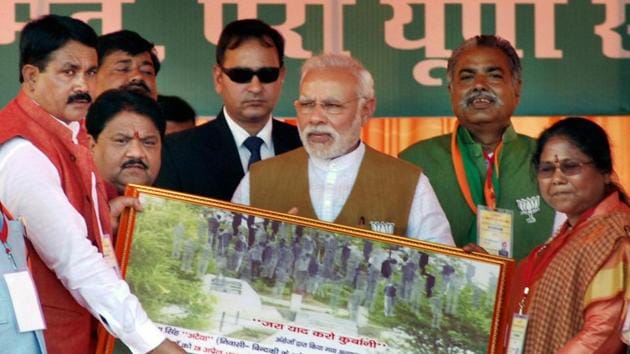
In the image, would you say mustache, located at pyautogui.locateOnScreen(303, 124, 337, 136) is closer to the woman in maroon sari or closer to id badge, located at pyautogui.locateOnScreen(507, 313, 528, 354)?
the woman in maroon sari

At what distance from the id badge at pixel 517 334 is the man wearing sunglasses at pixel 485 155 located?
0.91 meters

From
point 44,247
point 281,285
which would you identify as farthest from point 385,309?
point 44,247

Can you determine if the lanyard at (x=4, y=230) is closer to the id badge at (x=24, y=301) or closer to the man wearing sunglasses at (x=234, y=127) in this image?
the id badge at (x=24, y=301)

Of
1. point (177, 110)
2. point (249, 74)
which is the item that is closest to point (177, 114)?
point (177, 110)

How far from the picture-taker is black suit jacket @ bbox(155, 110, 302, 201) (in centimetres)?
657

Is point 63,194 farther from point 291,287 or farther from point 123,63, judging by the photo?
point 123,63

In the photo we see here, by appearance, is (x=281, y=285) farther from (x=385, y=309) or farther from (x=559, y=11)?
(x=559, y=11)

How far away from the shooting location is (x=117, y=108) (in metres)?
5.95

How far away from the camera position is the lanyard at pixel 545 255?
19.2 ft

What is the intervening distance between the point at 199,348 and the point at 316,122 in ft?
3.35

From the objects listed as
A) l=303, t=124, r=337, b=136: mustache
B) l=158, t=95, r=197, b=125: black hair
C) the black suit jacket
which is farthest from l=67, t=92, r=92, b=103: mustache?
l=158, t=95, r=197, b=125: black hair

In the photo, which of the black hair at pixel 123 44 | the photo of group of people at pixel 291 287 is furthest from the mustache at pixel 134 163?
the black hair at pixel 123 44

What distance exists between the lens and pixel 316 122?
6121 mm

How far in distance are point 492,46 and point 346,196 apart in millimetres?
1119
